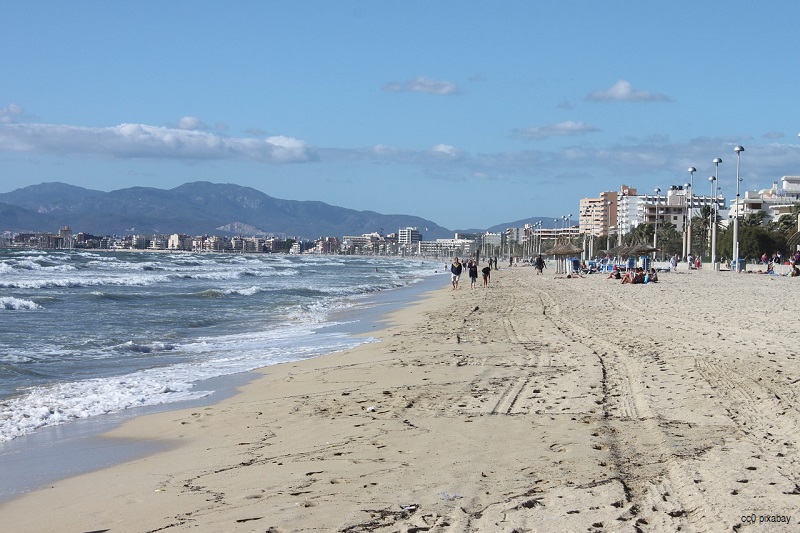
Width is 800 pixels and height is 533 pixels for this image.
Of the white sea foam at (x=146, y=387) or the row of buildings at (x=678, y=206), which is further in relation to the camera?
the row of buildings at (x=678, y=206)

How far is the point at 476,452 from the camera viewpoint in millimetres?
5105

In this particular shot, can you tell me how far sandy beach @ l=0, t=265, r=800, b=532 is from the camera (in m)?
3.89

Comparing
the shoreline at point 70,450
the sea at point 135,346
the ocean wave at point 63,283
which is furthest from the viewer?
the ocean wave at point 63,283

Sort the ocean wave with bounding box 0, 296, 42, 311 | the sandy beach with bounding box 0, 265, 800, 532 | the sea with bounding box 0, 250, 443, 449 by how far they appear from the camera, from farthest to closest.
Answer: the ocean wave with bounding box 0, 296, 42, 311
the sea with bounding box 0, 250, 443, 449
the sandy beach with bounding box 0, 265, 800, 532

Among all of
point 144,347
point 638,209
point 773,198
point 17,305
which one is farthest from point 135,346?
point 638,209

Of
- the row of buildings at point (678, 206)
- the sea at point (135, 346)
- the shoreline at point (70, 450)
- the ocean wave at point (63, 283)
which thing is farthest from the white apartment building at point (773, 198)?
the shoreline at point (70, 450)

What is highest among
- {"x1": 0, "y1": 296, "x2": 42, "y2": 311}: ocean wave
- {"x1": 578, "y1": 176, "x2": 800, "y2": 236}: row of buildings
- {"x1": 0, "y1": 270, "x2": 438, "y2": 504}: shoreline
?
{"x1": 578, "y1": 176, "x2": 800, "y2": 236}: row of buildings

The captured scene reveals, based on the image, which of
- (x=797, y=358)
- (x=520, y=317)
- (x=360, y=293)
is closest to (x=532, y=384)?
(x=797, y=358)

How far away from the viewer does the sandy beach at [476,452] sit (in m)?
3.89

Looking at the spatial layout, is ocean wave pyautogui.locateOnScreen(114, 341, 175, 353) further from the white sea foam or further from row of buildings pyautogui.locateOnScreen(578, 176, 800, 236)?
row of buildings pyautogui.locateOnScreen(578, 176, 800, 236)

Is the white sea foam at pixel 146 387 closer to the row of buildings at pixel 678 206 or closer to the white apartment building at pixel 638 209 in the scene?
the row of buildings at pixel 678 206

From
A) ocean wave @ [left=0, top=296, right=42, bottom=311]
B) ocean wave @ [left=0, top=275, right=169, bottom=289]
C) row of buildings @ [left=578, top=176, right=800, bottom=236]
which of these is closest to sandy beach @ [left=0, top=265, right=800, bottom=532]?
ocean wave @ [left=0, top=296, right=42, bottom=311]

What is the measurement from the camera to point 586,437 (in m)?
5.38

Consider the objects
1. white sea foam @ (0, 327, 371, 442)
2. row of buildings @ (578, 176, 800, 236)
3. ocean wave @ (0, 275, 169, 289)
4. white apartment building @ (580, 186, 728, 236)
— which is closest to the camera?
white sea foam @ (0, 327, 371, 442)
